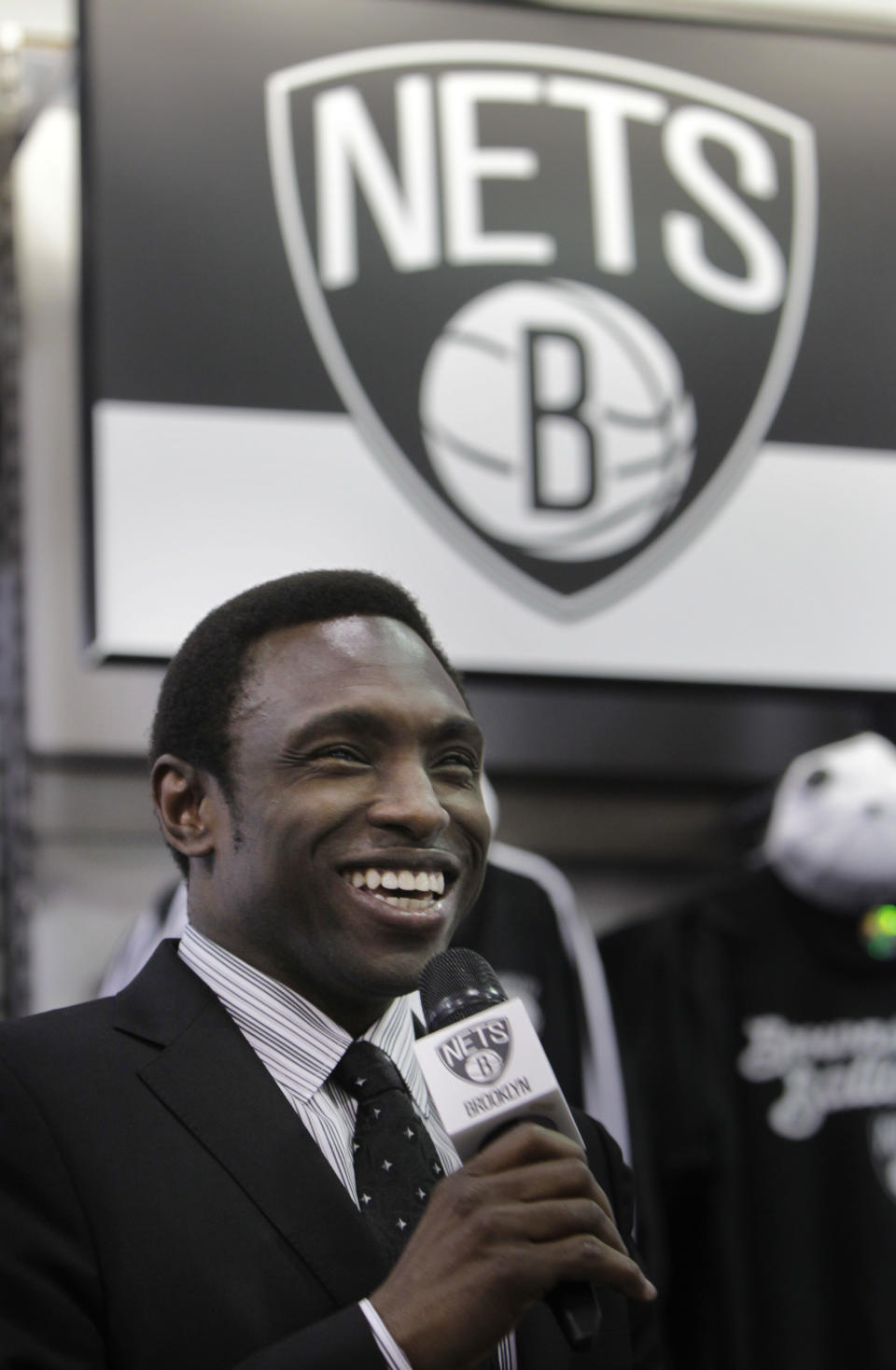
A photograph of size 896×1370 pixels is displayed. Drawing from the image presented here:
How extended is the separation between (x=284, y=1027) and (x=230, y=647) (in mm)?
247

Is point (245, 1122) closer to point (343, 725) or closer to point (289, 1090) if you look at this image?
point (289, 1090)

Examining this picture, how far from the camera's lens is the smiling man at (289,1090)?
36.4 inches

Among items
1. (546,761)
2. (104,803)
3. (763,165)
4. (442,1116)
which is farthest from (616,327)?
(442,1116)

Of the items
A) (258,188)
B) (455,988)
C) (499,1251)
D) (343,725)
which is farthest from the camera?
(258,188)

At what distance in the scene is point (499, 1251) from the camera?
0.91m

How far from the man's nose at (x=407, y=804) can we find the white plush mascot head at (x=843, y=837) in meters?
1.68

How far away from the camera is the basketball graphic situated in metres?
2.60

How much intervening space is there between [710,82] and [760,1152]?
155 centimetres

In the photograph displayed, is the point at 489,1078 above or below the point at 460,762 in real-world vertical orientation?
below

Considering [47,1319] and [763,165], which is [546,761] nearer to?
[763,165]

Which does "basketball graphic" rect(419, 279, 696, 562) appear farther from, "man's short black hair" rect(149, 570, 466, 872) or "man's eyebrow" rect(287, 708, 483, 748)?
"man's eyebrow" rect(287, 708, 483, 748)

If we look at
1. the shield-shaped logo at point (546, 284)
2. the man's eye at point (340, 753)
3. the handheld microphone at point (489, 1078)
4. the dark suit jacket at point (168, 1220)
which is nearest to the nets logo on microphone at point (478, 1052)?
the handheld microphone at point (489, 1078)

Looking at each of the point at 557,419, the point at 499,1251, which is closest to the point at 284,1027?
the point at 499,1251

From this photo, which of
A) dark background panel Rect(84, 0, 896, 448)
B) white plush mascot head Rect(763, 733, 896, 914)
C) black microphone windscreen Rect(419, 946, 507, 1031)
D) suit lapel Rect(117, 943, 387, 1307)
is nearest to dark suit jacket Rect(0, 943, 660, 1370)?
suit lapel Rect(117, 943, 387, 1307)
